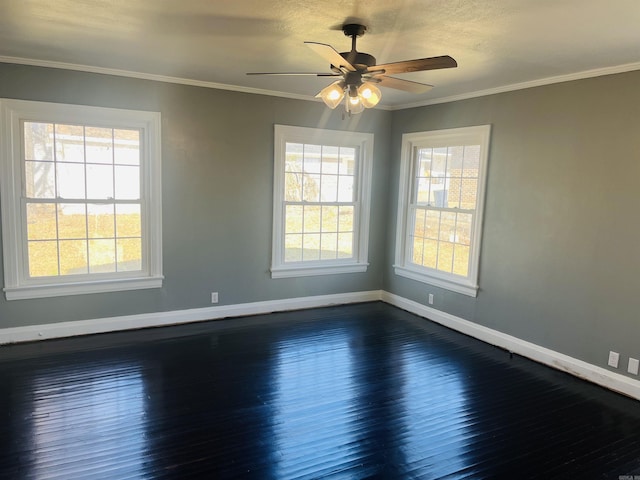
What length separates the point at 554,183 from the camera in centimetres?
387

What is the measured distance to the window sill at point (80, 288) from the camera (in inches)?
156

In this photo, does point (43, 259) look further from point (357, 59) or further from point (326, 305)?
point (357, 59)

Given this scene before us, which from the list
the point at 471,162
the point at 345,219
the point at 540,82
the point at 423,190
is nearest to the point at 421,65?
the point at 540,82

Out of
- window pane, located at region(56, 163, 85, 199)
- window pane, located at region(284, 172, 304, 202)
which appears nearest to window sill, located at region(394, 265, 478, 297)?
window pane, located at region(284, 172, 304, 202)

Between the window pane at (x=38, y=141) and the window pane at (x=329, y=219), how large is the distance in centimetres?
292

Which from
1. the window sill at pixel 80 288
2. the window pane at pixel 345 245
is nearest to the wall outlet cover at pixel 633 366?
the window pane at pixel 345 245

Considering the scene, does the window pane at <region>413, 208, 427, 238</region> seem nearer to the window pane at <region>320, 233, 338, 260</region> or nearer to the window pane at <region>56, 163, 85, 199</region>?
the window pane at <region>320, 233, 338, 260</region>

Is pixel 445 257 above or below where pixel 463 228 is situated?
below

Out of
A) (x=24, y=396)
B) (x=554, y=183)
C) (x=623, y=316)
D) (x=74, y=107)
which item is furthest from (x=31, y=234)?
(x=623, y=316)

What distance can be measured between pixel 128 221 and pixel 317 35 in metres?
2.68

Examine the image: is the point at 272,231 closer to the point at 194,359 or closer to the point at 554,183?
the point at 194,359

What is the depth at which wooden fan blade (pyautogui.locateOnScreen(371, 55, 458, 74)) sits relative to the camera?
7.59 ft

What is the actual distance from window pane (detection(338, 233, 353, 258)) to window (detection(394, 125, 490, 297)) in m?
0.60

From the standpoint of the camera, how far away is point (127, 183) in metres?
4.32
